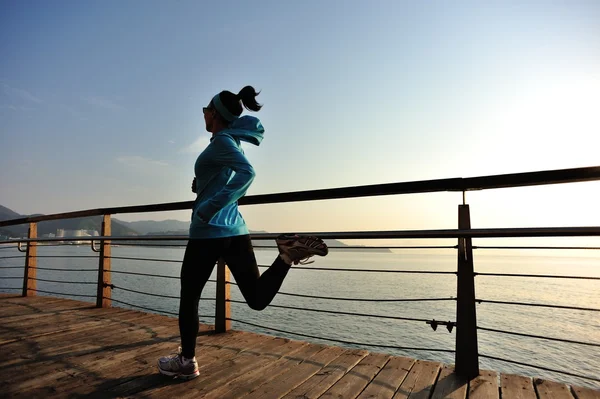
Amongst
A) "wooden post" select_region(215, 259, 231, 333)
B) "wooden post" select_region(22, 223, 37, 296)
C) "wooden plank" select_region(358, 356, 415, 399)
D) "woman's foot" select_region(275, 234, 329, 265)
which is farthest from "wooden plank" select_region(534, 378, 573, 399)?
"wooden post" select_region(22, 223, 37, 296)

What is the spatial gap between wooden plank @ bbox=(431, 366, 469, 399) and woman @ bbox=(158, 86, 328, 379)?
88 centimetres

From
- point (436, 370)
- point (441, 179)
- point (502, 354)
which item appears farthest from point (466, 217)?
point (502, 354)

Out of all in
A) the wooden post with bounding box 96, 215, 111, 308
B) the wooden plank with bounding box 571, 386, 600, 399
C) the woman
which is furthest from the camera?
the wooden post with bounding box 96, 215, 111, 308

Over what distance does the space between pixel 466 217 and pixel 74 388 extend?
7.46ft

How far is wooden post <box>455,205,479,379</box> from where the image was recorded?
204 cm

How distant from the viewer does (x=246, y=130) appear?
6.75 feet

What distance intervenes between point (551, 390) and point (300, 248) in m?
1.40

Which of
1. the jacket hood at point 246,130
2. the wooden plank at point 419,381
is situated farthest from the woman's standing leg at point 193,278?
the wooden plank at point 419,381

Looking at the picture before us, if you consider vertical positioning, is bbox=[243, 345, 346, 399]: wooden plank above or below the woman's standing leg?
below

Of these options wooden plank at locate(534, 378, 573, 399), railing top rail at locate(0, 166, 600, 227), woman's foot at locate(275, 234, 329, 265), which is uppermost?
railing top rail at locate(0, 166, 600, 227)

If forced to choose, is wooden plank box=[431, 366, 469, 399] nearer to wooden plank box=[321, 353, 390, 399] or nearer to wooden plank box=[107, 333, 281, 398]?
wooden plank box=[321, 353, 390, 399]

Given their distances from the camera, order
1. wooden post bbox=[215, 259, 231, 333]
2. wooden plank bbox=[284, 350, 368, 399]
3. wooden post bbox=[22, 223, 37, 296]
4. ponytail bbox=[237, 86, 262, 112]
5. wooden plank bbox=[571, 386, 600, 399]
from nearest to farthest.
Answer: wooden plank bbox=[571, 386, 600, 399], wooden plank bbox=[284, 350, 368, 399], ponytail bbox=[237, 86, 262, 112], wooden post bbox=[215, 259, 231, 333], wooden post bbox=[22, 223, 37, 296]

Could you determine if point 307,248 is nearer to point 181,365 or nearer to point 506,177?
point 181,365

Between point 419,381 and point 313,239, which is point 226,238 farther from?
point 419,381
